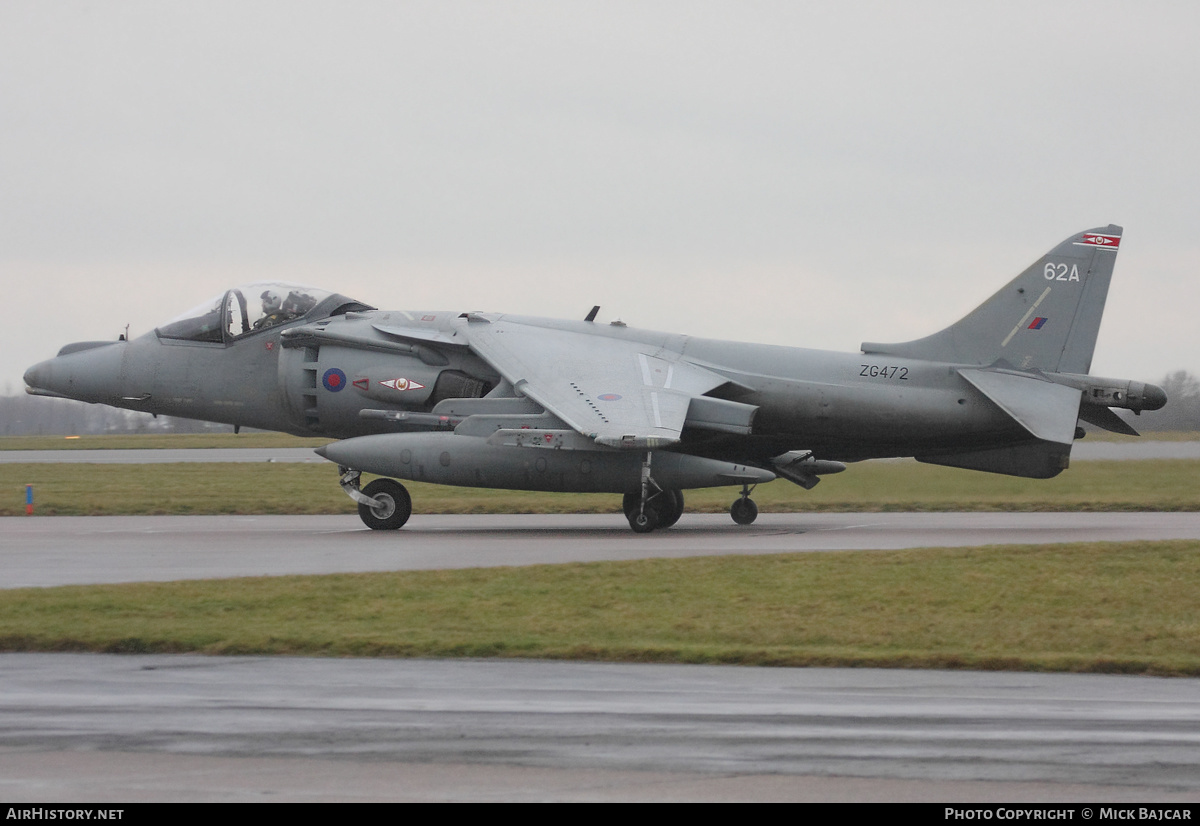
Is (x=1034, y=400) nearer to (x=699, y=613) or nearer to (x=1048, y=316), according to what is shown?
(x=1048, y=316)

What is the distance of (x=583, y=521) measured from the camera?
22.5 metres

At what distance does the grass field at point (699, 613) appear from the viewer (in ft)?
32.7

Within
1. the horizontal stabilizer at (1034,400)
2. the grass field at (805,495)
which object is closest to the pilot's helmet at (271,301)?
the grass field at (805,495)

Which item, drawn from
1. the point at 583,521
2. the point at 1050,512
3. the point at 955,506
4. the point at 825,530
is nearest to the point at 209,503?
the point at 583,521

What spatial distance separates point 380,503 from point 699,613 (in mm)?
9983

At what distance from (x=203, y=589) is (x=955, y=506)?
15.3m

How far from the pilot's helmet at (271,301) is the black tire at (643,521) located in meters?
6.90

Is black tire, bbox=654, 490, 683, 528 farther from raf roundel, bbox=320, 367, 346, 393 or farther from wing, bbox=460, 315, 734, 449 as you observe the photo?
raf roundel, bbox=320, 367, 346, 393

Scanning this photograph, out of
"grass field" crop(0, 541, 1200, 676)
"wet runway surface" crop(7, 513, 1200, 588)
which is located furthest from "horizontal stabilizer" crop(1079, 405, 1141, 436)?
"grass field" crop(0, 541, 1200, 676)

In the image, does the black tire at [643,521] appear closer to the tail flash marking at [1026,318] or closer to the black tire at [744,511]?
the black tire at [744,511]

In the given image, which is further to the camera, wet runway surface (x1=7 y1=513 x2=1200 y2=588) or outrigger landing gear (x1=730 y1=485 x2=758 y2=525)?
outrigger landing gear (x1=730 y1=485 x2=758 y2=525)

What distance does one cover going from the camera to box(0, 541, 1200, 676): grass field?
32.7 feet

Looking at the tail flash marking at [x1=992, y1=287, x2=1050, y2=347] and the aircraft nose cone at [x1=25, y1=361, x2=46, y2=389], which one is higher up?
the tail flash marking at [x1=992, y1=287, x2=1050, y2=347]
